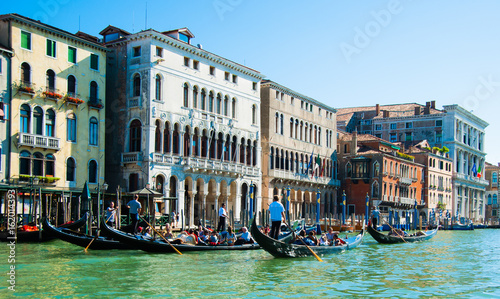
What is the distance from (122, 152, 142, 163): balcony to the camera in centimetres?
2595

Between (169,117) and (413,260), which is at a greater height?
(169,117)

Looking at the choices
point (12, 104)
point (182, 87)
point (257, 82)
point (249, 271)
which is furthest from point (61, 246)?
point (257, 82)

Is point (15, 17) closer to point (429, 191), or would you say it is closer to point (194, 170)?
point (194, 170)

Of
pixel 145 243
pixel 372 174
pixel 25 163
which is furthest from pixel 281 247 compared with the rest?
pixel 372 174

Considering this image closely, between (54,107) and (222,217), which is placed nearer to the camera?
(222,217)

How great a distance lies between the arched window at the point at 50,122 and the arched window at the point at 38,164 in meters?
0.91

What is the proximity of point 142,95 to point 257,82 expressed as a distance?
9.04 meters

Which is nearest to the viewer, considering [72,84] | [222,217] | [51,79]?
[222,217]

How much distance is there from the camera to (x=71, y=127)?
24188 mm

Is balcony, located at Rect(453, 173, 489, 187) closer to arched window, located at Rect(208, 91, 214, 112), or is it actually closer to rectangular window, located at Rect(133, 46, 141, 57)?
arched window, located at Rect(208, 91, 214, 112)

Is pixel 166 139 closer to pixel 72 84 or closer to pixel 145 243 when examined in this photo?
pixel 72 84

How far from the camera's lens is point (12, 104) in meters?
21.7

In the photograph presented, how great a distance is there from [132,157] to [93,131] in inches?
79.1

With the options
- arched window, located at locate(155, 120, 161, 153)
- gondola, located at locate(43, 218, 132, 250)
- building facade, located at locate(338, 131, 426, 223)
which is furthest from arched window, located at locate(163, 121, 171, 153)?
building facade, located at locate(338, 131, 426, 223)
